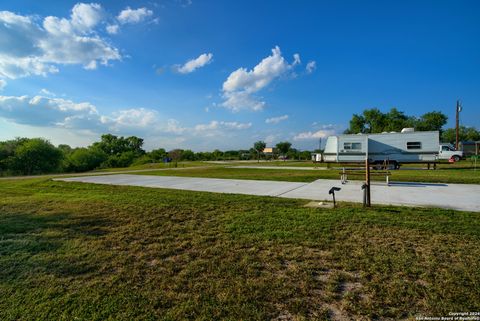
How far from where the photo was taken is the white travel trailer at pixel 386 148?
1567 centimetres

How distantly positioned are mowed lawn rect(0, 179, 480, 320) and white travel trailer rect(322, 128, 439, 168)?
13480mm

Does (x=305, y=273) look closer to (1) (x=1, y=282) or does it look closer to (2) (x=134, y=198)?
(1) (x=1, y=282)

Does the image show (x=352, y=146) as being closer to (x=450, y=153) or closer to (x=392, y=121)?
(x=450, y=153)

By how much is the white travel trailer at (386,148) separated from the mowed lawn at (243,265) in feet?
44.2

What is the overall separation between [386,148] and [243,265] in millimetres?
17918

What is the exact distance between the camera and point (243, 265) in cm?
287

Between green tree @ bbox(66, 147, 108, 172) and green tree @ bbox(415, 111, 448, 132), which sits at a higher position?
green tree @ bbox(415, 111, 448, 132)

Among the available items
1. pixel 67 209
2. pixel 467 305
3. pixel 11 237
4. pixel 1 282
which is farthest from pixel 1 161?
pixel 467 305

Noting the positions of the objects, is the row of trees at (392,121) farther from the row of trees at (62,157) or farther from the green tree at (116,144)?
the green tree at (116,144)

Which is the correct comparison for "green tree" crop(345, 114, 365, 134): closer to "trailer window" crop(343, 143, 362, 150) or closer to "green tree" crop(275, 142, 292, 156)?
"green tree" crop(275, 142, 292, 156)

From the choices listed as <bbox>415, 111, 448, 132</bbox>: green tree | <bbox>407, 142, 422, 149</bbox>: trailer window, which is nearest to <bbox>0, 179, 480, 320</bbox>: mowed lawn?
<bbox>407, 142, 422, 149</bbox>: trailer window

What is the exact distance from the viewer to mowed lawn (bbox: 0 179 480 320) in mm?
2086

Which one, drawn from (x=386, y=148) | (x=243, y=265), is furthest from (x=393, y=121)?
(x=243, y=265)

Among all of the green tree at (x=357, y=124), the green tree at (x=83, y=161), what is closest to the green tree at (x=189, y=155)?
the green tree at (x=83, y=161)
